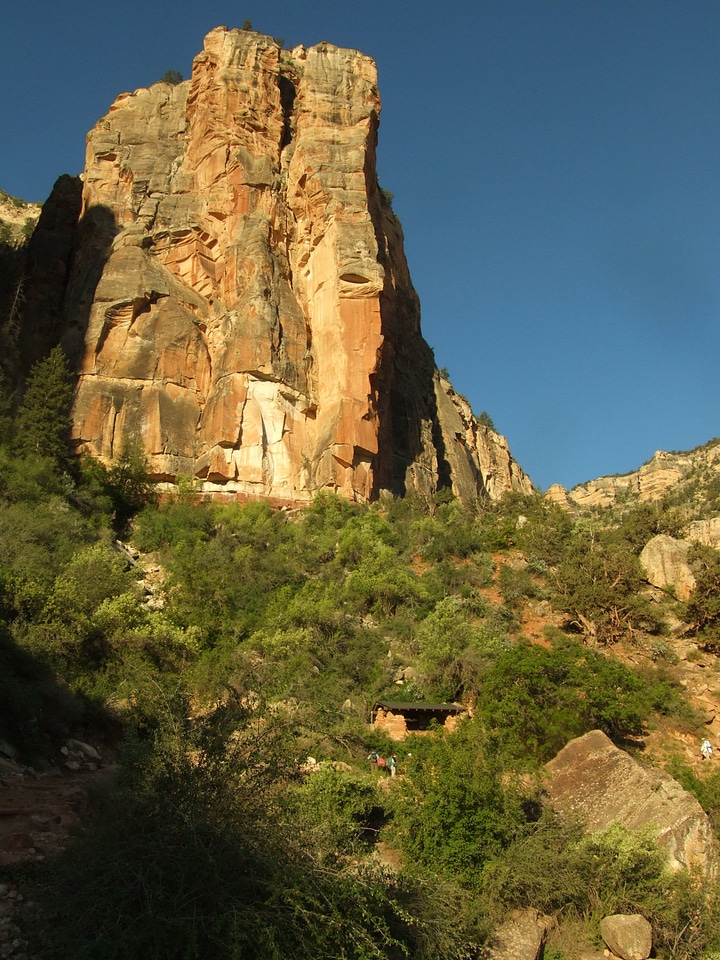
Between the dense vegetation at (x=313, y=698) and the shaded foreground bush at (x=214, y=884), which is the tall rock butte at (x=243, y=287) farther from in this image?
the shaded foreground bush at (x=214, y=884)

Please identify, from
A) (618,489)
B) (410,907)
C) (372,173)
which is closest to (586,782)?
(410,907)

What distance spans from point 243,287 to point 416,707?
23.5m

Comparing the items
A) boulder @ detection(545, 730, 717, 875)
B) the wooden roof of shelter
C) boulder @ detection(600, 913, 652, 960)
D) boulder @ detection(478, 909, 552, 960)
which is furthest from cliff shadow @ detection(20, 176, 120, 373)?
boulder @ detection(600, 913, 652, 960)

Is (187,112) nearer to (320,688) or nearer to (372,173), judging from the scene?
(372,173)

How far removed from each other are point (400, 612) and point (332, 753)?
822cm

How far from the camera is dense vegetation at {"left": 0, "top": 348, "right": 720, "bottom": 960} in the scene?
722cm

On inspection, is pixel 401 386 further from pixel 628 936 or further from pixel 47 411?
pixel 628 936

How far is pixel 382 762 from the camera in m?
15.0

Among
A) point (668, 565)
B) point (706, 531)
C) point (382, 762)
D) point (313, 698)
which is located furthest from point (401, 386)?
point (382, 762)

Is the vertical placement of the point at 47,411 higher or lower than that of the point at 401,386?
lower

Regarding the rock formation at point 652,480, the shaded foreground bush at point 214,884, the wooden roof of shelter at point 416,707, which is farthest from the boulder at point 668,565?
the rock formation at point 652,480

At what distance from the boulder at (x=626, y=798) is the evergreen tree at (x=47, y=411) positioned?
70.1 ft

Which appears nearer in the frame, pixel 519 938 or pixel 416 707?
pixel 519 938

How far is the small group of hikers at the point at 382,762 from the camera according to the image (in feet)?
48.2
